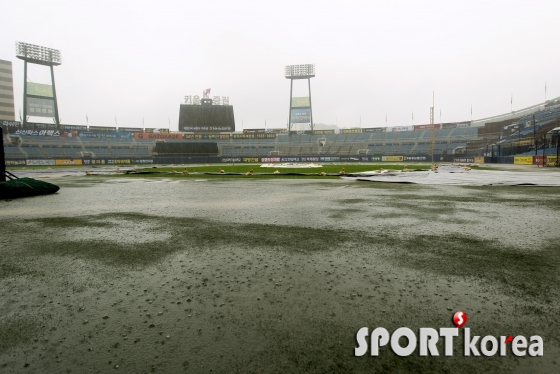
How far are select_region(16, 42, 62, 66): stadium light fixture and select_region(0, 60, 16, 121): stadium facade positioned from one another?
151 feet

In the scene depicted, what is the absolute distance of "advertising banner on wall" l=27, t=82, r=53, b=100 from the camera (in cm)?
6189

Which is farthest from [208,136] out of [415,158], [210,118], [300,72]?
[415,158]

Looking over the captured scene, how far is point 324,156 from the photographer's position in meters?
64.8

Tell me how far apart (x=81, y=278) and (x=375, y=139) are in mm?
79093

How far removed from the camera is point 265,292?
10.0ft

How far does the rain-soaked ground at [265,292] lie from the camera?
2.06m

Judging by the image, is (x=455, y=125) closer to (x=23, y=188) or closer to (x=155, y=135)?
(x=155, y=135)

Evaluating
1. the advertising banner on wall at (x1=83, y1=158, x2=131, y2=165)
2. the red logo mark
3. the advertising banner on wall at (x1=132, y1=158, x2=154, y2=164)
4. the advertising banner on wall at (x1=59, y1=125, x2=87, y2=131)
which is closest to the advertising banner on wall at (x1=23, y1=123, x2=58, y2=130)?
the advertising banner on wall at (x1=59, y1=125, x2=87, y2=131)

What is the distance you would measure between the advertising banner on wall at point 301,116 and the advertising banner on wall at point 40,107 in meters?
53.9

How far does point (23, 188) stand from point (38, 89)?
222 ft

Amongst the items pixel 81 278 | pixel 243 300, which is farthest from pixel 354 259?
pixel 81 278

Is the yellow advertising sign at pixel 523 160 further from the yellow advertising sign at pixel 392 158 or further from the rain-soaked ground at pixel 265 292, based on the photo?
the rain-soaked ground at pixel 265 292

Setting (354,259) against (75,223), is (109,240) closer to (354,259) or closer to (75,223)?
(75,223)

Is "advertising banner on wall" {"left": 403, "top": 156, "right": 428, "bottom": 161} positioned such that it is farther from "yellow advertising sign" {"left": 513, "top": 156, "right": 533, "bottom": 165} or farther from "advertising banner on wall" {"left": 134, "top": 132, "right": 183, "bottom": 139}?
"advertising banner on wall" {"left": 134, "top": 132, "right": 183, "bottom": 139}
